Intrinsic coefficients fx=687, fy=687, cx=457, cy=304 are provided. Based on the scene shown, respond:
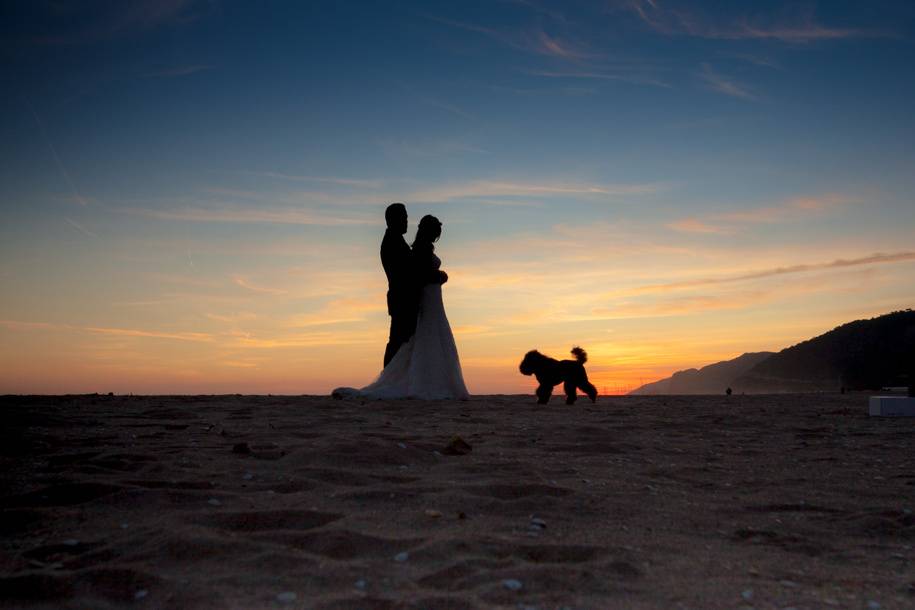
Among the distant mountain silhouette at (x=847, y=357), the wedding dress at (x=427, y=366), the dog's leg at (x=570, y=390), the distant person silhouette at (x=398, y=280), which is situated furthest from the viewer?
the distant mountain silhouette at (x=847, y=357)

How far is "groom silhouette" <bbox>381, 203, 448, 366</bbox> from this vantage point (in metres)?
12.1

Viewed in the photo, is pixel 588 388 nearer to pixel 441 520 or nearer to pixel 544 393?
pixel 544 393

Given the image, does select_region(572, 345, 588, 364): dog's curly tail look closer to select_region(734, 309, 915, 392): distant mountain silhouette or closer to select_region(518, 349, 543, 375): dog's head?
select_region(518, 349, 543, 375): dog's head

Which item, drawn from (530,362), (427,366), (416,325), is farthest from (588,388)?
(416,325)

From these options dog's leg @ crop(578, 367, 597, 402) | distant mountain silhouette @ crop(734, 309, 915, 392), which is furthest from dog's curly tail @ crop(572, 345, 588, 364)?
distant mountain silhouette @ crop(734, 309, 915, 392)

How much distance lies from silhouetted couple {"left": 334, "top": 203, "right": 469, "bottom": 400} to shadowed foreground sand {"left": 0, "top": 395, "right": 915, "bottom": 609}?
514 centimetres

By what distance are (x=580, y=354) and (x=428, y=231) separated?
3499 millimetres

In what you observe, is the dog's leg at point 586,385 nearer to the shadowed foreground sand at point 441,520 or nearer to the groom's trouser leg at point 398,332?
the groom's trouser leg at point 398,332

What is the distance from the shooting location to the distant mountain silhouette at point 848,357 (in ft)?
127

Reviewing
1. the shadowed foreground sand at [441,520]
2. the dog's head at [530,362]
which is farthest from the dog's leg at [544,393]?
the shadowed foreground sand at [441,520]

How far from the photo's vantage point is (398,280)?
1234cm

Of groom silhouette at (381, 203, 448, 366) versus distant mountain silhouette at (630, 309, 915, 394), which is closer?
groom silhouette at (381, 203, 448, 366)

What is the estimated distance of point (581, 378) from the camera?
12.1 m

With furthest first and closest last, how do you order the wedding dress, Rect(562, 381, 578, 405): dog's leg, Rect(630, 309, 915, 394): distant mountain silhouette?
Rect(630, 309, 915, 394): distant mountain silhouette
Rect(562, 381, 578, 405): dog's leg
the wedding dress
